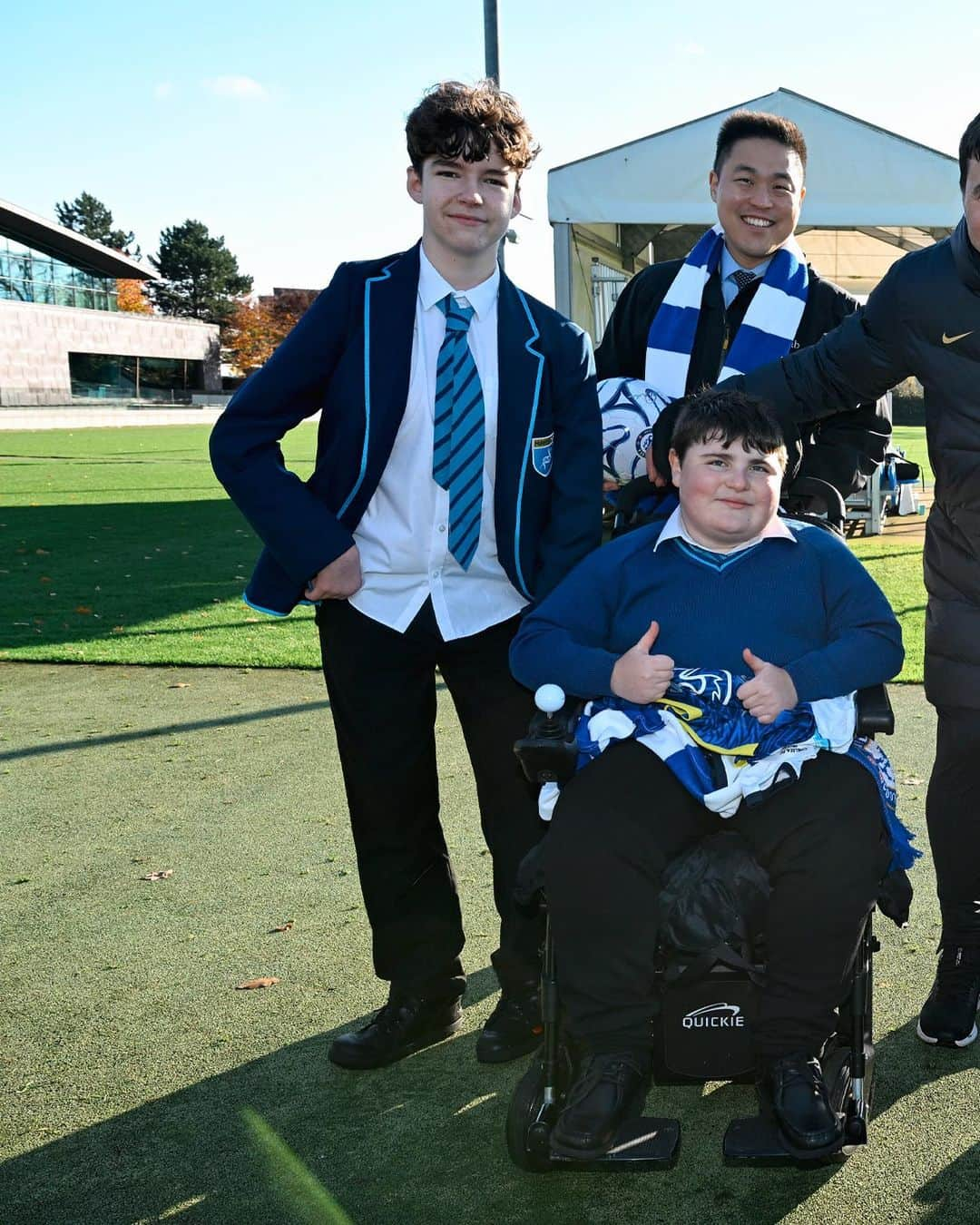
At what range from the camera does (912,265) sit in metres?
2.97

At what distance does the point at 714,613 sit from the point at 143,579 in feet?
30.5

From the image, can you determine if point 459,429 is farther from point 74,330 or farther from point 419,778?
point 74,330

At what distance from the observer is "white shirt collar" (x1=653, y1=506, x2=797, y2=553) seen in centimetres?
277

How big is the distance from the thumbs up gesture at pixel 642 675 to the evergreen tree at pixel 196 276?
104 m

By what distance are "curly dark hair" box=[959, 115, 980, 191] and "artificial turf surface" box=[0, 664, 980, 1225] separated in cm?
198

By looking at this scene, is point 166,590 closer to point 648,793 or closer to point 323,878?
point 323,878

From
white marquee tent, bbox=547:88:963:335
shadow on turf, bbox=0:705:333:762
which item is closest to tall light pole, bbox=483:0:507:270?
white marquee tent, bbox=547:88:963:335

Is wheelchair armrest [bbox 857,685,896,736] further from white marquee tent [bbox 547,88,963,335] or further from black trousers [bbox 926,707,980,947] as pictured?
white marquee tent [bbox 547,88,963,335]

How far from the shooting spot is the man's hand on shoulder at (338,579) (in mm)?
2904

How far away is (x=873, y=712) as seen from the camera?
2523 millimetres

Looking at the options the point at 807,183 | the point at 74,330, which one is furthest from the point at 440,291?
the point at 74,330

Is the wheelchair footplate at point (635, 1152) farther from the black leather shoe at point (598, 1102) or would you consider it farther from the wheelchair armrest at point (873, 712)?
the wheelchair armrest at point (873, 712)

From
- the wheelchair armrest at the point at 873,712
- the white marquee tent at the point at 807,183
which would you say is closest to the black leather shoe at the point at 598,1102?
the wheelchair armrest at the point at 873,712

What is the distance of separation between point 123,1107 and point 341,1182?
23.2 inches
